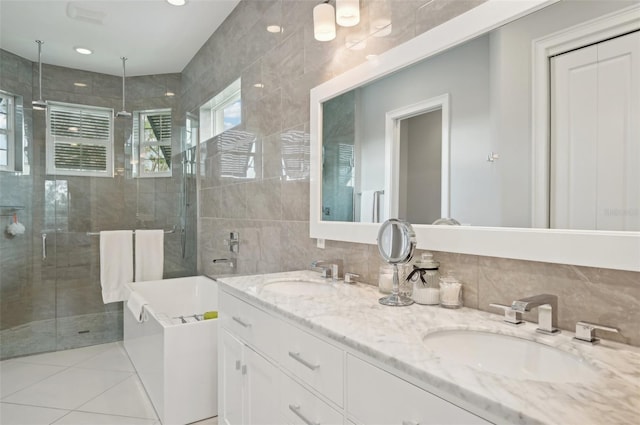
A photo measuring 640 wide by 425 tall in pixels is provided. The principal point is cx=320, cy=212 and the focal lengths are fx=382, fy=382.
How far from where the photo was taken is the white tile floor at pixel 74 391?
2.31 meters

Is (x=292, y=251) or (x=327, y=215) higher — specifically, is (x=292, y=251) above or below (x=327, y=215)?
below

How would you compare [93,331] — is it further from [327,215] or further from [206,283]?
[327,215]

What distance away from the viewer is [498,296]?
1.22 metres

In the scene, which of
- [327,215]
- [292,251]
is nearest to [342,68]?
[327,215]

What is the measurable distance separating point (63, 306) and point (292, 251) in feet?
8.19

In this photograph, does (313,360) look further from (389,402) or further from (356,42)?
(356,42)

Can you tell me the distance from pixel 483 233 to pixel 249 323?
0.98 metres

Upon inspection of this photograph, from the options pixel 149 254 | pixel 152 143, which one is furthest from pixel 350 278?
pixel 152 143

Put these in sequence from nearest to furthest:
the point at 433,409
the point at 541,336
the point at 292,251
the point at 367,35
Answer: the point at 433,409
the point at 541,336
the point at 367,35
the point at 292,251

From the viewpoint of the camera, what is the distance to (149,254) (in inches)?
146

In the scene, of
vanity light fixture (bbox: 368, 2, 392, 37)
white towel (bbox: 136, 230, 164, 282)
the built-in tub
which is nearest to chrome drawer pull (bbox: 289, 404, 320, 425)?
the built-in tub

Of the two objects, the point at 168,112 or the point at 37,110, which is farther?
the point at 168,112

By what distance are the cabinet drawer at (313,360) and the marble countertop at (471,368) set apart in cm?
5

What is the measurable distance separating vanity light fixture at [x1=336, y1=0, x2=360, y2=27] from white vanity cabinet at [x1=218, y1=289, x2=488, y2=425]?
1.36m
